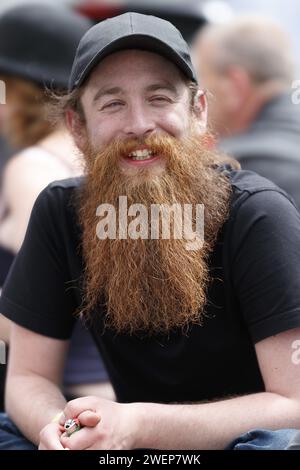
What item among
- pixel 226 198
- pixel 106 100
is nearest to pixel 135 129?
pixel 106 100

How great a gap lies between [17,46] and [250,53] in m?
1.69

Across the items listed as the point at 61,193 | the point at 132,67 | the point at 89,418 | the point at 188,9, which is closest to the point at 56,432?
the point at 89,418

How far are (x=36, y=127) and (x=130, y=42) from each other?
129 centimetres

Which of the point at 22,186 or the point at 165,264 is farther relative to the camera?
the point at 22,186

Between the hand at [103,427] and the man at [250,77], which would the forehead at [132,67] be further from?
the man at [250,77]

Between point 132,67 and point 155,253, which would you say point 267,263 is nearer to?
point 155,253

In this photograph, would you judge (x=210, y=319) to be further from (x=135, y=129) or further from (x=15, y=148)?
(x=15, y=148)

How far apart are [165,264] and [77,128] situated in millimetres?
592

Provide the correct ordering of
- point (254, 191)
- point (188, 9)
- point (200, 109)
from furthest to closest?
point (188, 9) → point (200, 109) → point (254, 191)

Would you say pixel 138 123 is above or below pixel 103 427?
above

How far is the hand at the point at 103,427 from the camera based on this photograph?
2.49 m

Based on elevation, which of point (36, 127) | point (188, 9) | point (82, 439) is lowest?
point (82, 439)

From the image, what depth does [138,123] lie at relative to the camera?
2812 mm

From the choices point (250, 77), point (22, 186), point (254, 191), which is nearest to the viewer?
point (254, 191)
